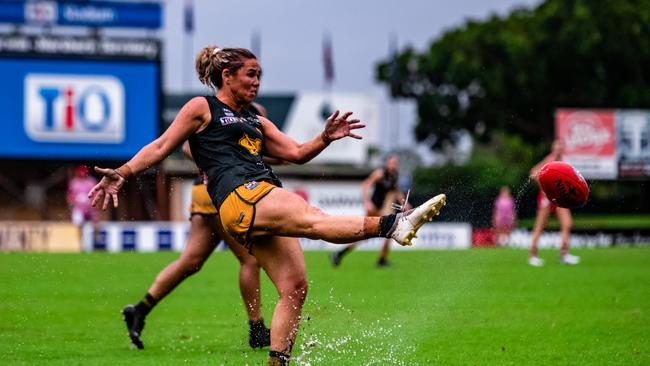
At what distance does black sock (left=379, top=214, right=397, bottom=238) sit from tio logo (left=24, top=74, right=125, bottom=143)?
31.4 metres

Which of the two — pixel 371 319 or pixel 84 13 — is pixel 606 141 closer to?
pixel 84 13

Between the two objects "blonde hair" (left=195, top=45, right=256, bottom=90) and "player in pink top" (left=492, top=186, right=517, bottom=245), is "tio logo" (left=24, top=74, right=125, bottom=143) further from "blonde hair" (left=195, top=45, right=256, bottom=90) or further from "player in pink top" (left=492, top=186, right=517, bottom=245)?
"blonde hair" (left=195, top=45, right=256, bottom=90)

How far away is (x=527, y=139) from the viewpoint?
61.7 metres

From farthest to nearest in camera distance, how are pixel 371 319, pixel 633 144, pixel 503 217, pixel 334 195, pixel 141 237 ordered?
A: pixel 334 195, pixel 633 144, pixel 503 217, pixel 141 237, pixel 371 319

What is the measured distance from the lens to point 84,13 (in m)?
39.2

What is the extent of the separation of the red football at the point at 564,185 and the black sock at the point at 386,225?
1791 millimetres

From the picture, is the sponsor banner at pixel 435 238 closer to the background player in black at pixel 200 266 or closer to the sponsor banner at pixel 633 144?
the sponsor banner at pixel 633 144

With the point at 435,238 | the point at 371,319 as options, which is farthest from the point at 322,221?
the point at 435,238

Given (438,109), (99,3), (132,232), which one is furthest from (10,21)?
(438,109)

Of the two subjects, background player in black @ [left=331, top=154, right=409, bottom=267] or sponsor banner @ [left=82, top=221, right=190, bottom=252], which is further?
sponsor banner @ [left=82, top=221, right=190, bottom=252]

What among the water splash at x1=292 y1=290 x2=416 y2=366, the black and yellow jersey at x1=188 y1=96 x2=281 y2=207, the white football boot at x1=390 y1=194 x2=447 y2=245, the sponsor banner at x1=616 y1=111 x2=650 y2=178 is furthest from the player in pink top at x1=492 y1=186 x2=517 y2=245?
the white football boot at x1=390 y1=194 x2=447 y2=245

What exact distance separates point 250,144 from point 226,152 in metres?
0.23

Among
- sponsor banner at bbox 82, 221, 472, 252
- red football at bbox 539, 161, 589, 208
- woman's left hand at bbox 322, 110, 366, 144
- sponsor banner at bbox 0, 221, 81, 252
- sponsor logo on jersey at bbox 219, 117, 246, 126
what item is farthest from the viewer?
sponsor banner at bbox 82, 221, 472, 252

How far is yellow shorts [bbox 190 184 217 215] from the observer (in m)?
9.37
